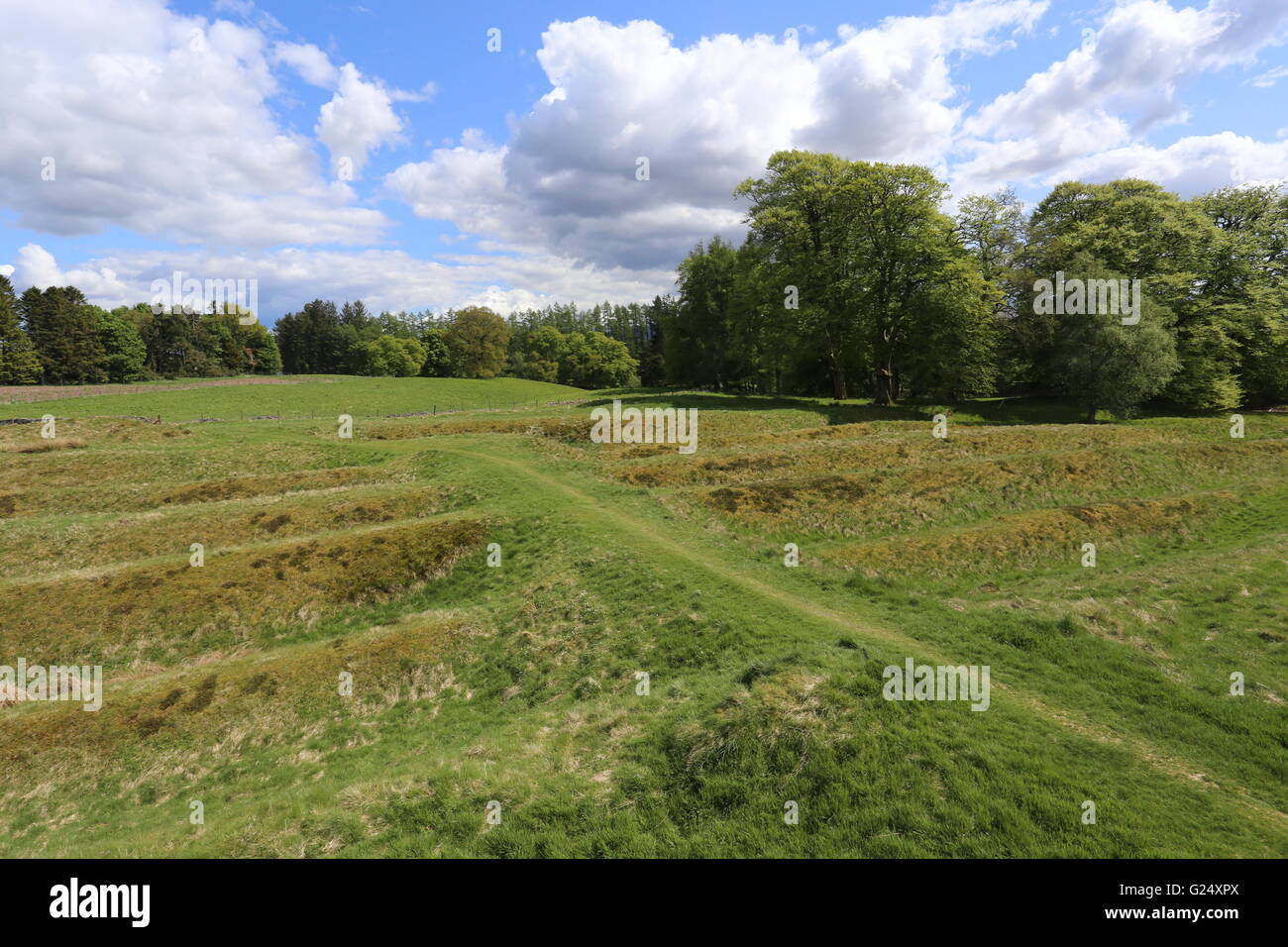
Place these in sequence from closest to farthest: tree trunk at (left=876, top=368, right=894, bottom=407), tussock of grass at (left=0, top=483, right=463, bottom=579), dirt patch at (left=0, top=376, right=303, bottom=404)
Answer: tussock of grass at (left=0, top=483, right=463, bottom=579) → tree trunk at (left=876, top=368, right=894, bottom=407) → dirt patch at (left=0, top=376, right=303, bottom=404)

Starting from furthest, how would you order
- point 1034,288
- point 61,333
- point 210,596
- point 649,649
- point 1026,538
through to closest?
point 61,333
point 1034,288
point 1026,538
point 210,596
point 649,649

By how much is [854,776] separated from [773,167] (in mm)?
63159

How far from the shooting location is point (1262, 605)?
18062mm

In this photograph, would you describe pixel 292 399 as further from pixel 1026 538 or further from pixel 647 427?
pixel 1026 538

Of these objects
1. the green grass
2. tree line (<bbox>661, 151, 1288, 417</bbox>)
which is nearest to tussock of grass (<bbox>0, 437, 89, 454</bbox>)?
the green grass

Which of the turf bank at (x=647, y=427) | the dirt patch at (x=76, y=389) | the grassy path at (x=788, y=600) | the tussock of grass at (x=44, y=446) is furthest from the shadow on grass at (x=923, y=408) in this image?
the dirt patch at (x=76, y=389)

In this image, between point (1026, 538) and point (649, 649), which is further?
point (1026, 538)

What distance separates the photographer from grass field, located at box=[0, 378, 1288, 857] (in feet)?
32.7

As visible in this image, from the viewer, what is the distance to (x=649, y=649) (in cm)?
1775

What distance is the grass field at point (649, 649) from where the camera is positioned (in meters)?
9.97

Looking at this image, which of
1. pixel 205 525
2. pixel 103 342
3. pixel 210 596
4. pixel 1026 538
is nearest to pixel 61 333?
pixel 103 342

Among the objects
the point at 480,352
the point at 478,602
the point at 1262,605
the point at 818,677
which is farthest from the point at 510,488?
the point at 480,352

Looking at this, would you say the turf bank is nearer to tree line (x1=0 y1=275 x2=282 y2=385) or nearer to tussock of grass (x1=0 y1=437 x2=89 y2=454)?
tussock of grass (x1=0 y1=437 x2=89 y2=454)
